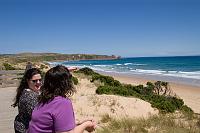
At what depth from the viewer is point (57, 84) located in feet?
9.89

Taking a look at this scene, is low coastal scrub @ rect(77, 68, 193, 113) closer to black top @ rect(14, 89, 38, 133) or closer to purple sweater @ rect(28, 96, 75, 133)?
black top @ rect(14, 89, 38, 133)

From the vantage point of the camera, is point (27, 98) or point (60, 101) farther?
point (27, 98)

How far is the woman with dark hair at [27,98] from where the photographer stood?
152 inches

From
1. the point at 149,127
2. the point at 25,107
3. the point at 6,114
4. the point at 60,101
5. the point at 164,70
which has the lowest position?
the point at 164,70

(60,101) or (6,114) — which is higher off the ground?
(60,101)

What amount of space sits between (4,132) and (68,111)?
4807mm

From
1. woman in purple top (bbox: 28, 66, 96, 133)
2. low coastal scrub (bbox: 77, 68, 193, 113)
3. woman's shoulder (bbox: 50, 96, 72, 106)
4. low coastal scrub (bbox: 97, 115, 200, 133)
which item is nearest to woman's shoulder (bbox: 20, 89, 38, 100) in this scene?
woman in purple top (bbox: 28, 66, 96, 133)

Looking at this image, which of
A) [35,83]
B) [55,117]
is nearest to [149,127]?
[35,83]

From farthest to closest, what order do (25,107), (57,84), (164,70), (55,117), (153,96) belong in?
1. (164,70)
2. (153,96)
3. (25,107)
4. (57,84)
5. (55,117)

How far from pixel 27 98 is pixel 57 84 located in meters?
0.96

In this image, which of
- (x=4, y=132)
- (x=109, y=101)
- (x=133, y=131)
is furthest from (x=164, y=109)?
(x=4, y=132)

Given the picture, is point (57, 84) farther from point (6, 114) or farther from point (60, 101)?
point (6, 114)

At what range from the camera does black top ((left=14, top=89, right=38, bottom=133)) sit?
3.84 m

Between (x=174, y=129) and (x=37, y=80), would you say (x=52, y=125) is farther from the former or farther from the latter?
(x=174, y=129)
